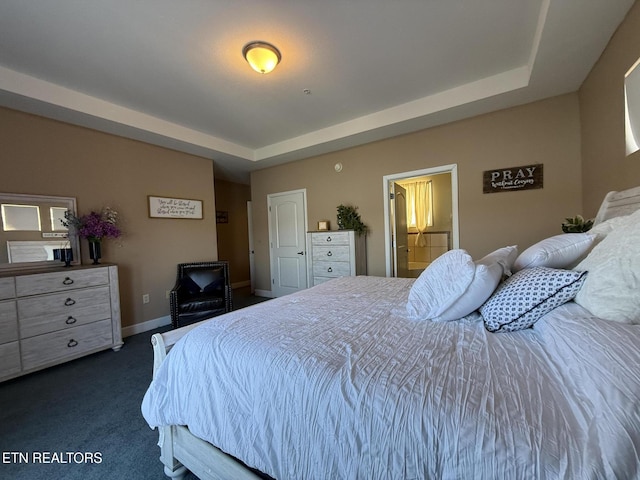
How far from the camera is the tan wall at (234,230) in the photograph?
18.4 feet

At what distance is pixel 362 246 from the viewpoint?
3.82 meters

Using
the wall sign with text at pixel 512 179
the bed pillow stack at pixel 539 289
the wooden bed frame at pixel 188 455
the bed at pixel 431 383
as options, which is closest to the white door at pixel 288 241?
the wall sign with text at pixel 512 179

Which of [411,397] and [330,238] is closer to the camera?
[411,397]

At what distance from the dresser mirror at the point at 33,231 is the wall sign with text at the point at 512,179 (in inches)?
188

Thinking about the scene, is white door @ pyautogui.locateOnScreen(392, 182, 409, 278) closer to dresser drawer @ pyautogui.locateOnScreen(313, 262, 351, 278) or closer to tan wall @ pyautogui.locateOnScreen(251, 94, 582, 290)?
tan wall @ pyautogui.locateOnScreen(251, 94, 582, 290)

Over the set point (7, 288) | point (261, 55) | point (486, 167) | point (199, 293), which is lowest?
point (199, 293)

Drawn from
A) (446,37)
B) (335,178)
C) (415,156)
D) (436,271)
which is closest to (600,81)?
(446,37)

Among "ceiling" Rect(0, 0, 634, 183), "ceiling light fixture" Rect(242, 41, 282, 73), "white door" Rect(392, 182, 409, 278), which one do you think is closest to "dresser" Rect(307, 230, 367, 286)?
"white door" Rect(392, 182, 409, 278)

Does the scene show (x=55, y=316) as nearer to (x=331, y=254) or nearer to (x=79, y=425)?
(x=79, y=425)

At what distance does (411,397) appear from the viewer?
0.69 meters

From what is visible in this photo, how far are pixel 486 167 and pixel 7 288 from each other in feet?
16.0

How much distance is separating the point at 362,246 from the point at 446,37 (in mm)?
2515

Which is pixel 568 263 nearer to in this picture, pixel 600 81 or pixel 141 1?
pixel 600 81

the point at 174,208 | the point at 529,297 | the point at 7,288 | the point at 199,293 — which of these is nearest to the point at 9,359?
the point at 7,288
